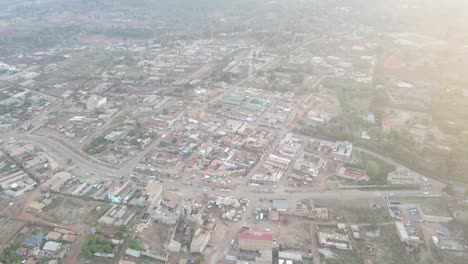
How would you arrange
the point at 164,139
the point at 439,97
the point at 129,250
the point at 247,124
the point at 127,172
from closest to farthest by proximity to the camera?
1. the point at 129,250
2. the point at 127,172
3. the point at 164,139
4. the point at 247,124
5. the point at 439,97

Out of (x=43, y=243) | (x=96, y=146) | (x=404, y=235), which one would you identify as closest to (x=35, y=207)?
(x=43, y=243)

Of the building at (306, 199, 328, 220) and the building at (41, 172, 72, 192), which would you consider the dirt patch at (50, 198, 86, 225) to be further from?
the building at (306, 199, 328, 220)

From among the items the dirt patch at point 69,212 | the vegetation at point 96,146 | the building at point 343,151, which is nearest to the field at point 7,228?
the dirt patch at point 69,212

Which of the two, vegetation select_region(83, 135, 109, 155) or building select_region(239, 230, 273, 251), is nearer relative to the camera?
building select_region(239, 230, 273, 251)

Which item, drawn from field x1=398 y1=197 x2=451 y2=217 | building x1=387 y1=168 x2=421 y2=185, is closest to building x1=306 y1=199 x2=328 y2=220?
field x1=398 y1=197 x2=451 y2=217

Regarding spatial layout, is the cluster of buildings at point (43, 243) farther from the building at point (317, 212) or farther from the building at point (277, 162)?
the building at point (317, 212)

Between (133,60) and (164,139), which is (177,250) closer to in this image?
(164,139)

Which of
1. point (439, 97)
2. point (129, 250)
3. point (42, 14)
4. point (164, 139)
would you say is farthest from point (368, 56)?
point (42, 14)
